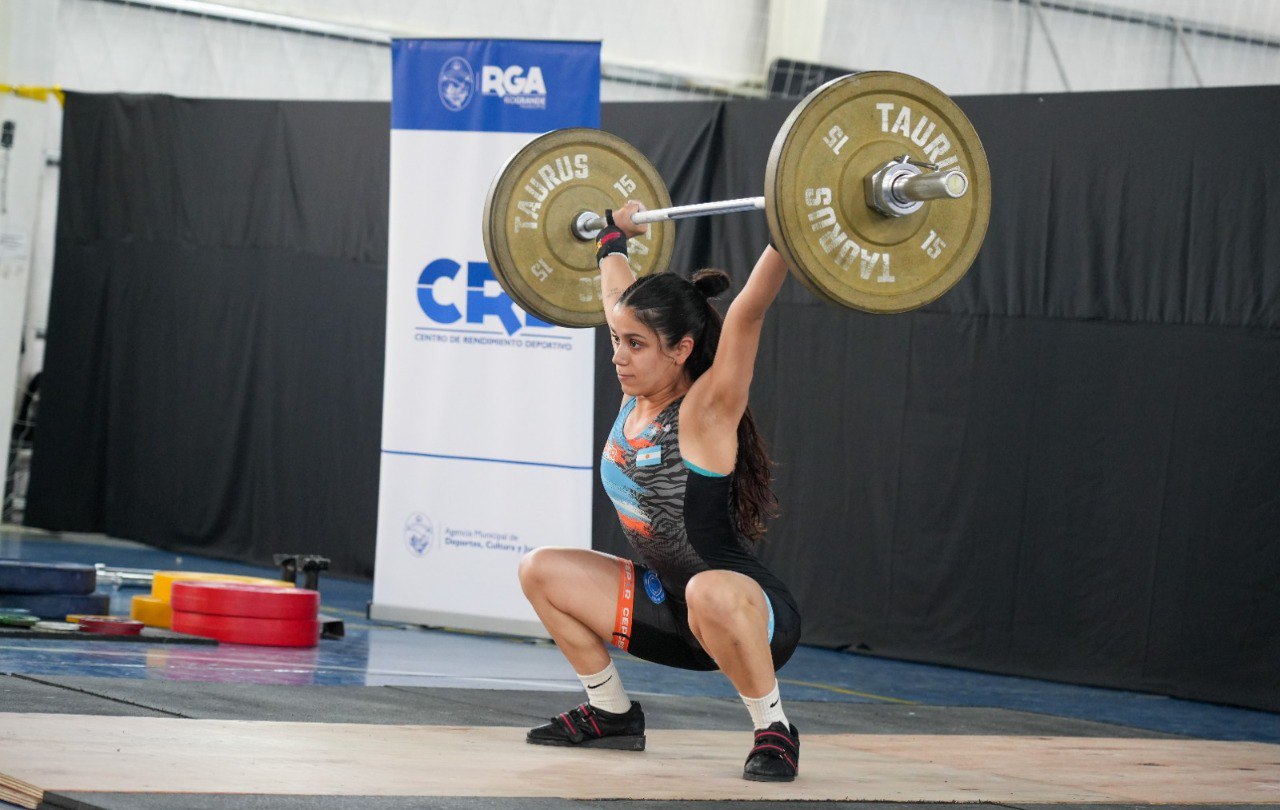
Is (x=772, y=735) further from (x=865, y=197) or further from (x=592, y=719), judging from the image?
(x=865, y=197)

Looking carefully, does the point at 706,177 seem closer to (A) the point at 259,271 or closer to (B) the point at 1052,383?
(B) the point at 1052,383

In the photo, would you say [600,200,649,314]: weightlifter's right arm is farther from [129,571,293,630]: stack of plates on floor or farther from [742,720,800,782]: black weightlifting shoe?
[129,571,293,630]: stack of plates on floor

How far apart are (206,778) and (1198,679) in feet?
11.5

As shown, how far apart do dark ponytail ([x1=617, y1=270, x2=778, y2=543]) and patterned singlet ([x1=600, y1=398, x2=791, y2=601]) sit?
39mm

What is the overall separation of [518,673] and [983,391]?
1.96 metres

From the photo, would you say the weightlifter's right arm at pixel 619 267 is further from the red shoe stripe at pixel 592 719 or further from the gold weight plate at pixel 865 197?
the red shoe stripe at pixel 592 719

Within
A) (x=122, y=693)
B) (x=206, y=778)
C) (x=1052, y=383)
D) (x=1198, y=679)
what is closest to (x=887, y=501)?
(x=1052, y=383)

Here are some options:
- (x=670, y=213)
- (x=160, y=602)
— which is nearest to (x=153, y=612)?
(x=160, y=602)

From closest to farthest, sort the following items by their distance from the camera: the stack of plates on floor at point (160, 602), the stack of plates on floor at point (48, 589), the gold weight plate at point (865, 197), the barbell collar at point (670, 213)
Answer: the gold weight plate at point (865, 197) < the barbell collar at point (670, 213) < the stack of plates on floor at point (48, 589) < the stack of plates on floor at point (160, 602)

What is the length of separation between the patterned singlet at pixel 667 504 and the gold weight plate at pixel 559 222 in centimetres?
72

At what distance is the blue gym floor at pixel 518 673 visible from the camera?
3.90 metres

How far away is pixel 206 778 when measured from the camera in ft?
7.98

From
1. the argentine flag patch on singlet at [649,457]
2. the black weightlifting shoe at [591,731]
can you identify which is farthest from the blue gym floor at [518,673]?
the argentine flag patch on singlet at [649,457]

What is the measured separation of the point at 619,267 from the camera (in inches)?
129
